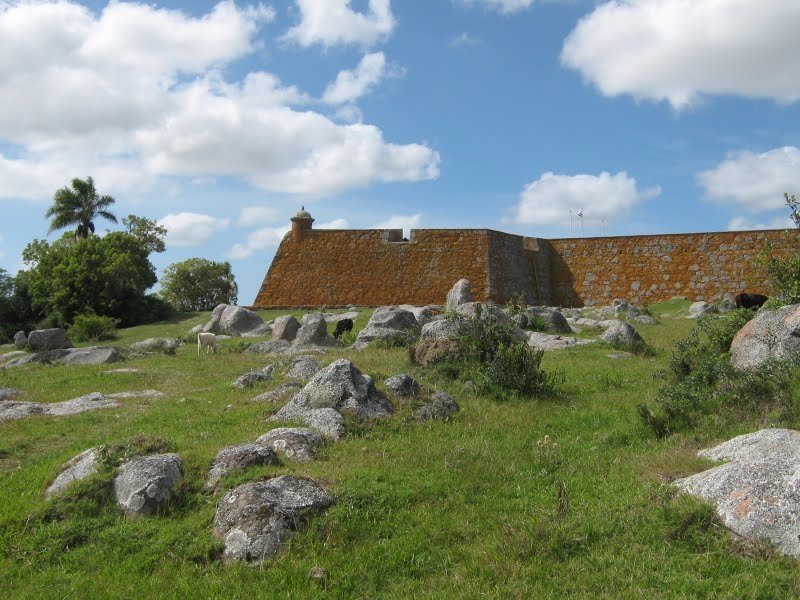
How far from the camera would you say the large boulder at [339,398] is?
8.70 metres

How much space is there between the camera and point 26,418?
10.6m

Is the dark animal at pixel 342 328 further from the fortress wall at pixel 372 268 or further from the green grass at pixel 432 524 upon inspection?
the green grass at pixel 432 524

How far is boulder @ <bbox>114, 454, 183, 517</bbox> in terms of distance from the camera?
6.44 meters

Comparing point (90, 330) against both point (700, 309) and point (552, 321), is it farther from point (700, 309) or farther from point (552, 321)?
point (700, 309)

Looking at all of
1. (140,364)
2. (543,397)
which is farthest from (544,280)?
(543,397)

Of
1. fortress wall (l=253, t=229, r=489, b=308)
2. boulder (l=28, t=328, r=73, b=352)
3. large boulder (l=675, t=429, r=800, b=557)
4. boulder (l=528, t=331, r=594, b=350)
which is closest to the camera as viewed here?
large boulder (l=675, t=429, r=800, b=557)

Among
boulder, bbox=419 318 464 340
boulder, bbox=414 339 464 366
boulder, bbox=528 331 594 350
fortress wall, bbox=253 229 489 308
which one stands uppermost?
fortress wall, bbox=253 229 489 308

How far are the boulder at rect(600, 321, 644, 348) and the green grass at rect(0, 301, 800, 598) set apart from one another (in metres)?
6.42

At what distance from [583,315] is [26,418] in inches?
703

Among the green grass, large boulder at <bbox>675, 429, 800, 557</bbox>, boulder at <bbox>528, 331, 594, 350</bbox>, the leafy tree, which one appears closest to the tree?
the leafy tree

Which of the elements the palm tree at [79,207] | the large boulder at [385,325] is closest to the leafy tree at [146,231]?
the palm tree at [79,207]

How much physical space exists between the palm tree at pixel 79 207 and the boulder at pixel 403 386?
1640 inches

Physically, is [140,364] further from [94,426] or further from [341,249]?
[341,249]

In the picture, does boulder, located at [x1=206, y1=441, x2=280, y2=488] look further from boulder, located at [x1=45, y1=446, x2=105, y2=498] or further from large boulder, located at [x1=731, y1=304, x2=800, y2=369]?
large boulder, located at [x1=731, y1=304, x2=800, y2=369]
